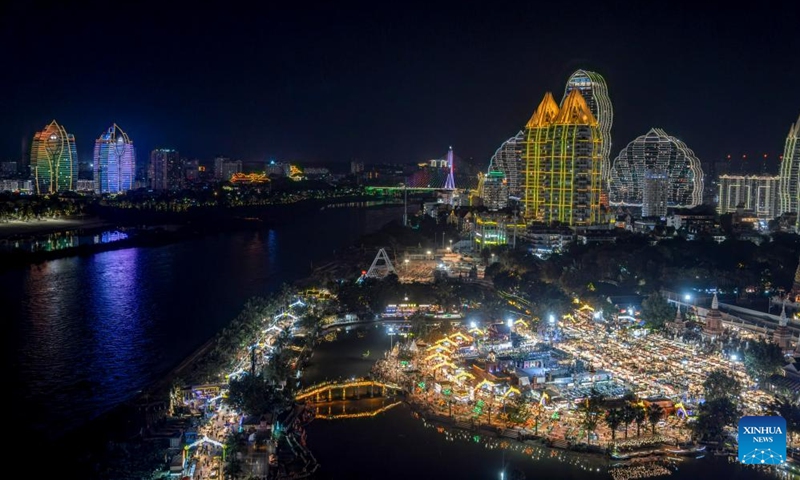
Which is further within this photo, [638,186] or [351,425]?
[638,186]

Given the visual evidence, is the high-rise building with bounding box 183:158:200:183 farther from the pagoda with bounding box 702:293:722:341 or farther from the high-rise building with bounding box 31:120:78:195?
the pagoda with bounding box 702:293:722:341

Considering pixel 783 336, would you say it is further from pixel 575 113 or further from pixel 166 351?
pixel 575 113

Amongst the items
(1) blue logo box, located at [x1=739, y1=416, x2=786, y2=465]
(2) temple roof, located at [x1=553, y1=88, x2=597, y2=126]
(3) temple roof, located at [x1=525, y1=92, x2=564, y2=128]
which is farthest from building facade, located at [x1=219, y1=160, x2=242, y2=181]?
(1) blue logo box, located at [x1=739, y1=416, x2=786, y2=465]

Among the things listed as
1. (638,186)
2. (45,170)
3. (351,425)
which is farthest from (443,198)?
(351,425)

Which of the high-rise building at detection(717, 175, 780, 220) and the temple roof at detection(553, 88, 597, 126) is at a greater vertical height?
the temple roof at detection(553, 88, 597, 126)

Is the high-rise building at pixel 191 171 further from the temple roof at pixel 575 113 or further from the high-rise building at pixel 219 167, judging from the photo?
the temple roof at pixel 575 113

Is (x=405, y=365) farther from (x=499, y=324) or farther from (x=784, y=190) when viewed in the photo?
(x=784, y=190)

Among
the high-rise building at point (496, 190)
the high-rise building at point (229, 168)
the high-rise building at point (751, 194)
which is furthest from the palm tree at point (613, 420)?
the high-rise building at point (229, 168)
